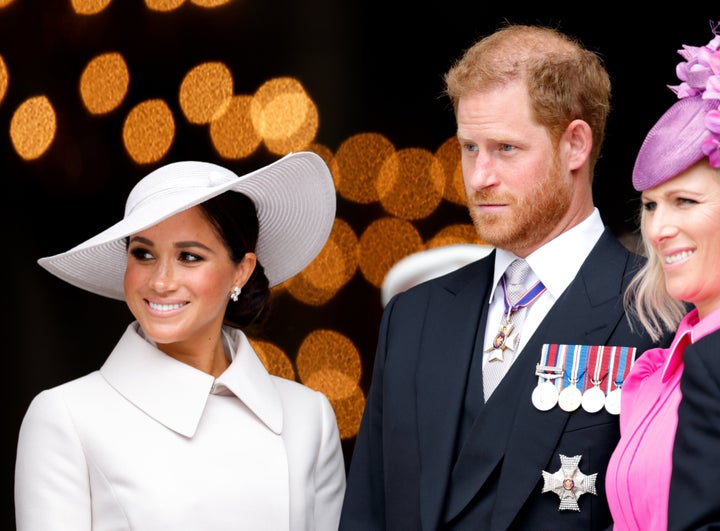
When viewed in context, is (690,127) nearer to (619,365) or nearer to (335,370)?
(619,365)

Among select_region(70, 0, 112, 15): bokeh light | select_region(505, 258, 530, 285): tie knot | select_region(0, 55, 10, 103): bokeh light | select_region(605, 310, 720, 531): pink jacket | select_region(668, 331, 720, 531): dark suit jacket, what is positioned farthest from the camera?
select_region(70, 0, 112, 15): bokeh light

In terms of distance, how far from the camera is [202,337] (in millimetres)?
3135

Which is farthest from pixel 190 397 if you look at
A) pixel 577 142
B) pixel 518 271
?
pixel 577 142

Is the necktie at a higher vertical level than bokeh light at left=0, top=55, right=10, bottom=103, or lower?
lower

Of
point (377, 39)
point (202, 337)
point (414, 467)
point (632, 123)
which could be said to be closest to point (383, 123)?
point (377, 39)

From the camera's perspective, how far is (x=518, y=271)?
9.52 feet

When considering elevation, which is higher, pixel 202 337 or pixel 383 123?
pixel 383 123

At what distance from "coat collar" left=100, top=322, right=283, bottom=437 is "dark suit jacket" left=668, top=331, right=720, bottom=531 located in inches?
46.0

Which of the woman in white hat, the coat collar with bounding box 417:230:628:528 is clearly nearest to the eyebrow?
the woman in white hat

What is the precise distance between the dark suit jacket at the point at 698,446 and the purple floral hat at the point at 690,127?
1.06 feet

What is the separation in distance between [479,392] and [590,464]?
32 centimetres

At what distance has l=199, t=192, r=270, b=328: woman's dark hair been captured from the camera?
10.1 ft

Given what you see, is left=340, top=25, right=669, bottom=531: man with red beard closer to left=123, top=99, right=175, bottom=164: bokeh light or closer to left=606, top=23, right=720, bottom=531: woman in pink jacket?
left=606, top=23, right=720, bottom=531: woman in pink jacket

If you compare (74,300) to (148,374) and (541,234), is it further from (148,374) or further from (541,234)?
(541,234)
